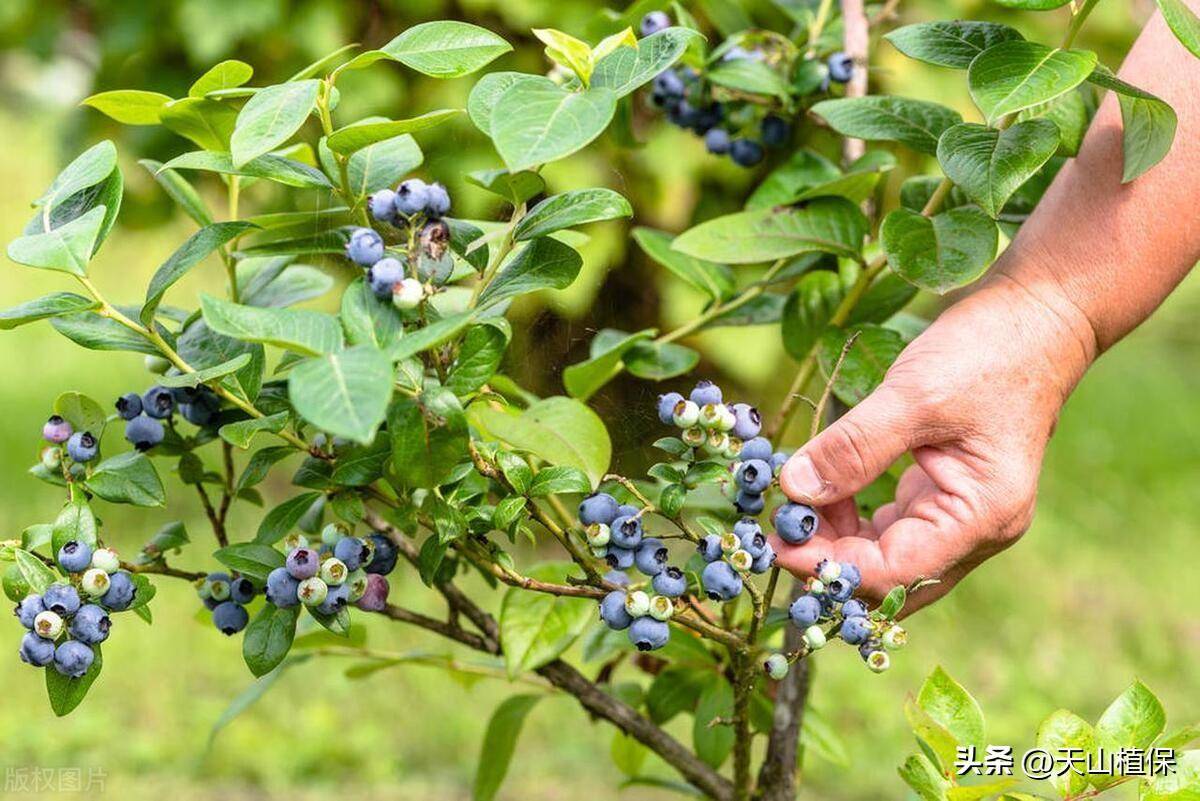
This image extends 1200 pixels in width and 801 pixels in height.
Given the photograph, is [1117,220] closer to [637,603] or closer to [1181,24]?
[1181,24]

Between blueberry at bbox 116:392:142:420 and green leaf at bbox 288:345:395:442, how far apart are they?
1.23 feet

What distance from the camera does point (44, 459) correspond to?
0.94m

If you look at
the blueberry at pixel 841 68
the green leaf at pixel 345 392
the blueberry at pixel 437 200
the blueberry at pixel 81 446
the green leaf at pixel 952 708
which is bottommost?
the green leaf at pixel 952 708

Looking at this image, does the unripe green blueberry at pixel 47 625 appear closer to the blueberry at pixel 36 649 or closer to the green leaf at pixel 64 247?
the blueberry at pixel 36 649

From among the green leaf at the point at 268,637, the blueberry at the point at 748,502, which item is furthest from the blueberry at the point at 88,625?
the blueberry at the point at 748,502

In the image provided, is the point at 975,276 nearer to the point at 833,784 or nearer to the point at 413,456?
the point at 413,456

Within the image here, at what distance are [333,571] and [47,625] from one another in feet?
0.60

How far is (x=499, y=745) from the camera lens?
1.32 metres

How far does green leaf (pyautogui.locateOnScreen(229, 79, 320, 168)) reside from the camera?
731 millimetres

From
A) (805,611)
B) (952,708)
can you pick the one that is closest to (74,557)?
(805,611)

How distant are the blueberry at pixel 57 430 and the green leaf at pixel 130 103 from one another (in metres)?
0.22

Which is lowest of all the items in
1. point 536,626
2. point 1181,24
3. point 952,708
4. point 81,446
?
point 536,626

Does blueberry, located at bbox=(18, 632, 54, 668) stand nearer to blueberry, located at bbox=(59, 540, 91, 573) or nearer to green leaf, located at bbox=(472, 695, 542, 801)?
blueberry, located at bbox=(59, 540, 91, 573)

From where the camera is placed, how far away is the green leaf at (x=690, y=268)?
128 cm
